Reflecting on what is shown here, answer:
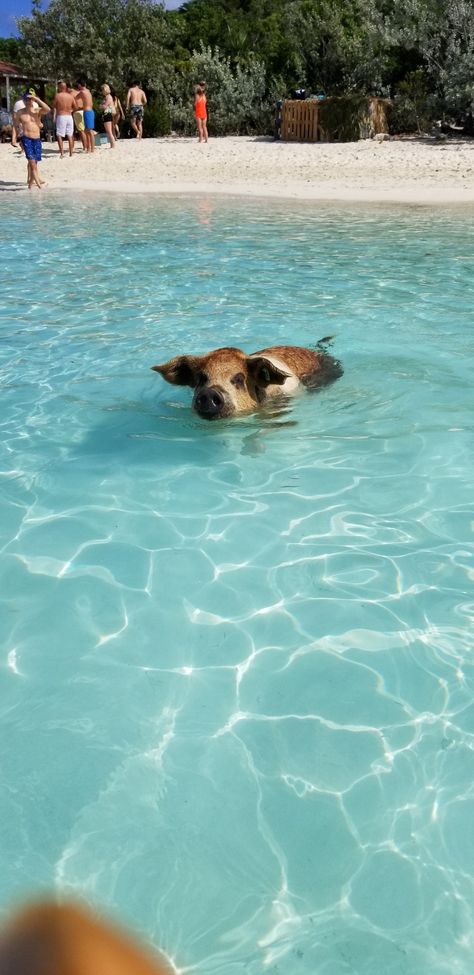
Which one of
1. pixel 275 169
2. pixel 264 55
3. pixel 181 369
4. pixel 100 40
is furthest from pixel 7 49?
pixel 181 369

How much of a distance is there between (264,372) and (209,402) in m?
0.57

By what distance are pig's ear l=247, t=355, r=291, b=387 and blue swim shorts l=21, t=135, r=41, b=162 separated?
16.8 metres

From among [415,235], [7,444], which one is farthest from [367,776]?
[415,235]

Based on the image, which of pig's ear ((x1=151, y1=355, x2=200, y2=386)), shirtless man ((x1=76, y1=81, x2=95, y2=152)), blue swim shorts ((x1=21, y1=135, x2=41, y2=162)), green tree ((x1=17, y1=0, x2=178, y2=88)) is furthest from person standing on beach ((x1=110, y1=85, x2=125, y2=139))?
pig's ear ((x1=151, y1=355, x2=200, y2=386))

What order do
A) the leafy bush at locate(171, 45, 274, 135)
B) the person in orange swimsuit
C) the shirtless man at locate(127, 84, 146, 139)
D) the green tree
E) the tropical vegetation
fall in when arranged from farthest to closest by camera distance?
the green tree → the leafy bush at locate(171, 45, 274, 135) → the shirtless man at locate(127, 84, 146, 139) → the tropical vegetation → the person in orange swimsuit

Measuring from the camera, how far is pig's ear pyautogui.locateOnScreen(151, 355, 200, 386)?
6258 mm

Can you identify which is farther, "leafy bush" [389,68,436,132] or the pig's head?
"leafy bush" [389,68,436,132]

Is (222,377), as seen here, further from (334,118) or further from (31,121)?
(334,118)

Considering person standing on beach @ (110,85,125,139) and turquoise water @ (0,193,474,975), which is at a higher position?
person standing on beach @ (110,85,125,139)

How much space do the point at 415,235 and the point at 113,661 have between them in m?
14.3

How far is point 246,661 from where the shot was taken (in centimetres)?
397

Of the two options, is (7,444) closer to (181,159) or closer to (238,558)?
(238,558)

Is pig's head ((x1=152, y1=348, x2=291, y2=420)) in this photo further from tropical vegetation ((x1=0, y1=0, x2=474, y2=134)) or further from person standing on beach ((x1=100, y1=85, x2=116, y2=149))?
person standing on beach ((x1=100, y1=85, x2=116, y2=149))

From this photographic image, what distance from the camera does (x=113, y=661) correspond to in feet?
13.1
